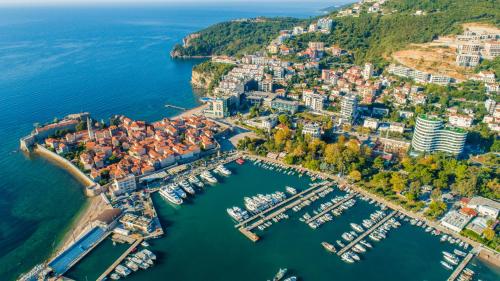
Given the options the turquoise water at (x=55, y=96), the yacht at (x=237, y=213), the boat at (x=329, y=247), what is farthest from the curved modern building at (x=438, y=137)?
the turquoise water at (x=55, y=96)

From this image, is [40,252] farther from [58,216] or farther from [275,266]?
[275,266]

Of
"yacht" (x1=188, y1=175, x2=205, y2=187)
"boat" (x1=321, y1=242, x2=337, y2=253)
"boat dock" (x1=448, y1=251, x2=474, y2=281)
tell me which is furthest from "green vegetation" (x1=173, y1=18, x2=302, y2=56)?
"boat dock" (x1=448, y1=251, x2=474, y2=281)

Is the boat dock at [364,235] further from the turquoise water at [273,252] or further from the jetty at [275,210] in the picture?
the jetty at [275,210]

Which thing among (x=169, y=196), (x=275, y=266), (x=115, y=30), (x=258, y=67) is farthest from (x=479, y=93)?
(x=115, y=30)

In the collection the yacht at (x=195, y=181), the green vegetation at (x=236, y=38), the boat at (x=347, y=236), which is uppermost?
the green vegetation at (x=236, y=38)

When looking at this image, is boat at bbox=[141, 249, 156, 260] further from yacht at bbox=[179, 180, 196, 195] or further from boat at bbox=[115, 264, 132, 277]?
yacht at bbox=[179, 180, 196, 195]
